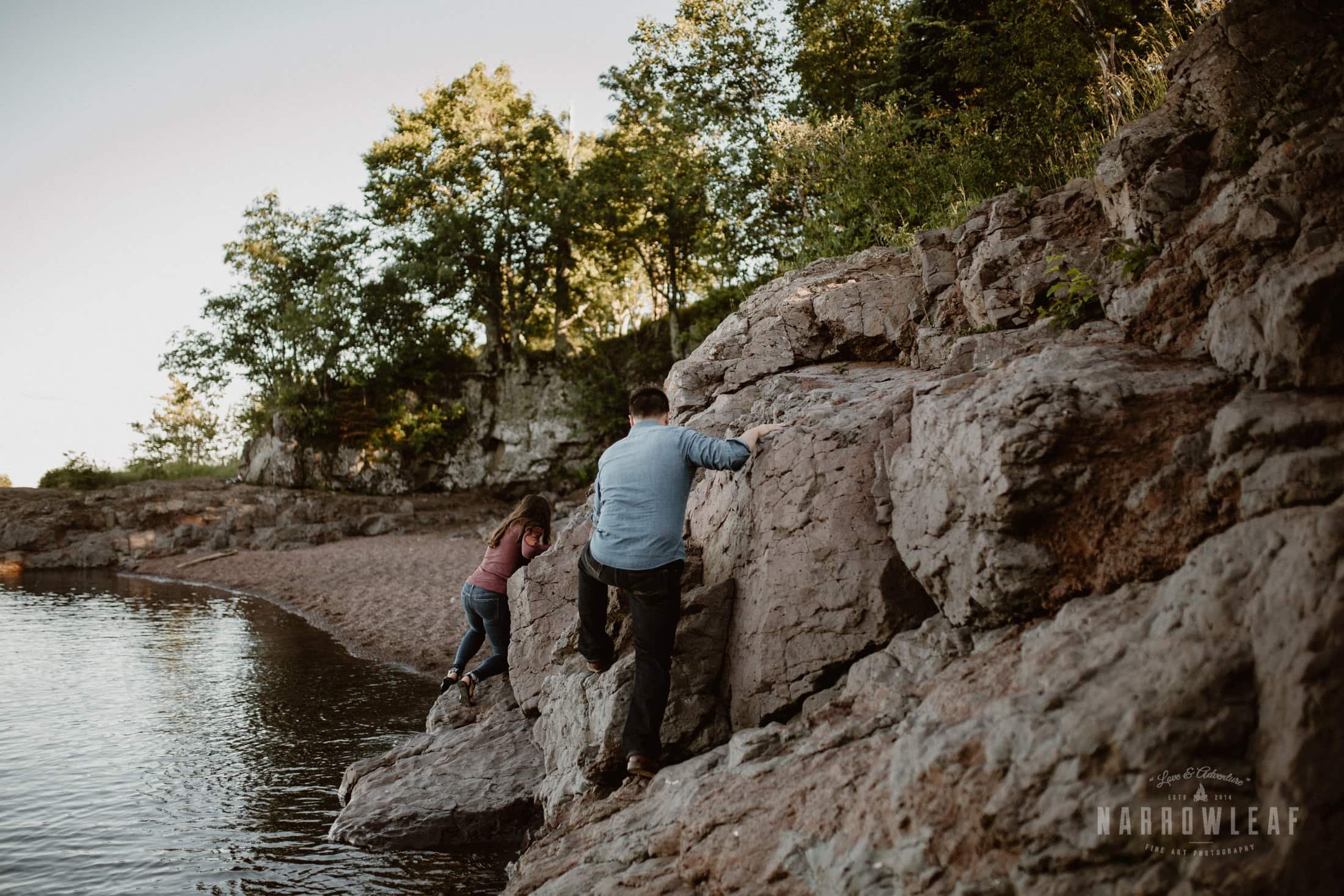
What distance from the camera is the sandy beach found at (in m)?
14.3

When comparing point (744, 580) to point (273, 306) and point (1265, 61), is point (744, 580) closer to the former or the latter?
point (1265, 61)

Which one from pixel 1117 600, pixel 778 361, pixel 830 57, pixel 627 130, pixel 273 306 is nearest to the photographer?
pixel 1117 600

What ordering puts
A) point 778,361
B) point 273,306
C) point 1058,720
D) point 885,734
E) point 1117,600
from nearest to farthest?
point 1058,720
point 1117,600
point 885,734
point 778,361
point 273,306

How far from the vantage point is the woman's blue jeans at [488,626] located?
8.72 meters

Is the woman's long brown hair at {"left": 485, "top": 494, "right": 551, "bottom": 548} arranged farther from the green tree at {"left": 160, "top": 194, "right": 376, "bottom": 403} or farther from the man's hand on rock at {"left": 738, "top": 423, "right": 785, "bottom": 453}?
the green tree at {"left": 160, "top": 194, "right": 376, "bottom": 403}

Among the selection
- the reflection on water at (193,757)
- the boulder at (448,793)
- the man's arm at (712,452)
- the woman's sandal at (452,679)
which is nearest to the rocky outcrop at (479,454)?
the reflection on water at (193,757)

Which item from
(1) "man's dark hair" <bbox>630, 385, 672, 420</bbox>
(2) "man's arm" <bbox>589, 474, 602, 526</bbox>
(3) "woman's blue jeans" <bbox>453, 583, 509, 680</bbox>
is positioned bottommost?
(3) "woman's blue jeans" <bbox>453, 583, 509, 680</bbox>

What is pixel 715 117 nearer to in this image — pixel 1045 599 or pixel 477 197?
pixel 477 197

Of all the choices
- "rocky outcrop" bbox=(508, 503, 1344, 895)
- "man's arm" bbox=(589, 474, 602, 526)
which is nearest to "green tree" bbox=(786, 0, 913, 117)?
"man's arm" bbox=(589, 474, 602, 526)

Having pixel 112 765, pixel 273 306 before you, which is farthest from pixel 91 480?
pixel 112 765

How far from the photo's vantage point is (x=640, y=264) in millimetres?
33531

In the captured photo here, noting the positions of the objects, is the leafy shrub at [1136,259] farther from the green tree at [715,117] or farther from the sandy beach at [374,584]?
the green tree at [715,117]

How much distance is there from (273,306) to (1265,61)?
37.2 meters

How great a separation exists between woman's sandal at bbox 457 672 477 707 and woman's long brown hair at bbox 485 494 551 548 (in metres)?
1.44
